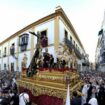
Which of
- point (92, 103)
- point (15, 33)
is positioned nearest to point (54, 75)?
point (92, 103)

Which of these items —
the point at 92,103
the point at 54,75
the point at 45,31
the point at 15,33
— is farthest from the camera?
the point at 15,33

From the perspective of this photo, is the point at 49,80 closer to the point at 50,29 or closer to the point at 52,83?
the point at 52,83

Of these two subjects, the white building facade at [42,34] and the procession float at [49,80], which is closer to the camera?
the procession float at [49,80]

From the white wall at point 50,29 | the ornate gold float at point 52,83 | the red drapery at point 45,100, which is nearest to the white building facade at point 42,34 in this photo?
the white wall at point 50,29

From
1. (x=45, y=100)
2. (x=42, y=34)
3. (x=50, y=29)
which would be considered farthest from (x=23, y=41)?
(x=45, y=100)

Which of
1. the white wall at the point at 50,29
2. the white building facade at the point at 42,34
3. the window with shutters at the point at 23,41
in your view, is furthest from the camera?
the window with shutters at the point at 23,41

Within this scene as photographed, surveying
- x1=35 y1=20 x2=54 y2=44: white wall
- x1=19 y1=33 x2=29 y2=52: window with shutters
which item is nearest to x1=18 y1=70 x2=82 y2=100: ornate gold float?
x1=35 y1=20 x2=54 y2=44: white wall

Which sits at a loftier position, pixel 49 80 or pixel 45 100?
pixel 49 80

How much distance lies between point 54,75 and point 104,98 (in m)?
2.66

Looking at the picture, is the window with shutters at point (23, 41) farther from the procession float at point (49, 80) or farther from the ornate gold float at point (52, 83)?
the ornate gold float at point (52, 83)

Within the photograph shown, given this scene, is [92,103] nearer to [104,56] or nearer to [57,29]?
[57,29]

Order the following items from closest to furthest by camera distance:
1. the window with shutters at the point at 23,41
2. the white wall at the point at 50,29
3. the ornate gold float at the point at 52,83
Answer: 1. the ornate gold float at the point at 52,83
2. the white wall at the point at 50,29
3. the window with shutters at the point at 23,41

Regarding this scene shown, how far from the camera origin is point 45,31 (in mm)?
27109

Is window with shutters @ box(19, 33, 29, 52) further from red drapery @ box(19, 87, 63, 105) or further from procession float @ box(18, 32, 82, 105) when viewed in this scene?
red drapery @ box(19, 87, 63, 105)
